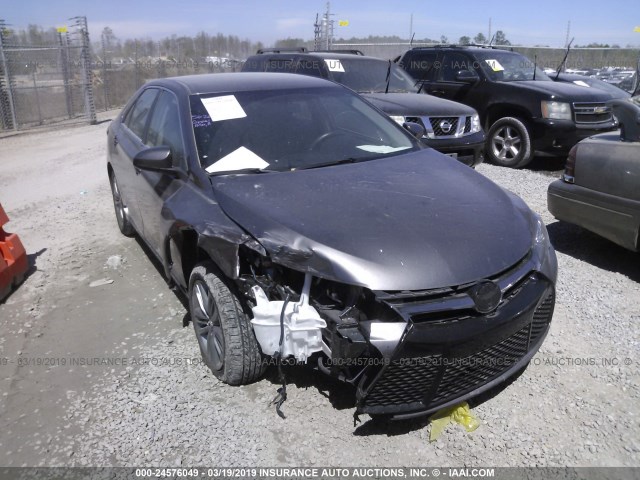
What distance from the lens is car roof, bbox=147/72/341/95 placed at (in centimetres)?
378

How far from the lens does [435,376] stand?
2.36m

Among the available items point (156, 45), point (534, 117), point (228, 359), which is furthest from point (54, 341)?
point (156, 45)

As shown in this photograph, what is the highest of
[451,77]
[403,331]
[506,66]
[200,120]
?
[506,66]

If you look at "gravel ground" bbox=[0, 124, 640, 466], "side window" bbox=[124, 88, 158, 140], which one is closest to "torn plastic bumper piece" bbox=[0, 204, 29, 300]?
"gravel ground" bbox=[0, 124, 640, 466]

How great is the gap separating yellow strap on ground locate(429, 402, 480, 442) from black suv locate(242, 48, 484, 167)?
427cm

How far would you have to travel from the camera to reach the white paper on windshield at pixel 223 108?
3527 millimetres

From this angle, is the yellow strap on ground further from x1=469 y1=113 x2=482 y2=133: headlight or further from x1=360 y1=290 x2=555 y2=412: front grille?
x1=469 y1=113 x2=482 y2=133: headlight

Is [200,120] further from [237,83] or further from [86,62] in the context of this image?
[86,62]

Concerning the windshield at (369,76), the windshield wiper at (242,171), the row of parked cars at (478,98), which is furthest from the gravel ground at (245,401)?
the windshield at (369,76)

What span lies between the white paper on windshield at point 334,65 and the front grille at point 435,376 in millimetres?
6236

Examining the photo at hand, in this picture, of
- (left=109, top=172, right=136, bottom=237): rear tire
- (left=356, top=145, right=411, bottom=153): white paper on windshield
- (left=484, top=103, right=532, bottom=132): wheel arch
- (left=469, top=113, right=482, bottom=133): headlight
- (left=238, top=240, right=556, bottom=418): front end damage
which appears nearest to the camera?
(left=238, top=240, right=556, bottom=418): front end damage

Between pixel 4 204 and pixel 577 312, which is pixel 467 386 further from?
pixel 4 204

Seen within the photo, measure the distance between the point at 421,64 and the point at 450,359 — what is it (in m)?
8.59

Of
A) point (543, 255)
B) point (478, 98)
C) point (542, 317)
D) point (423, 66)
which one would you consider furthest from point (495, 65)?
point (542, 317)
